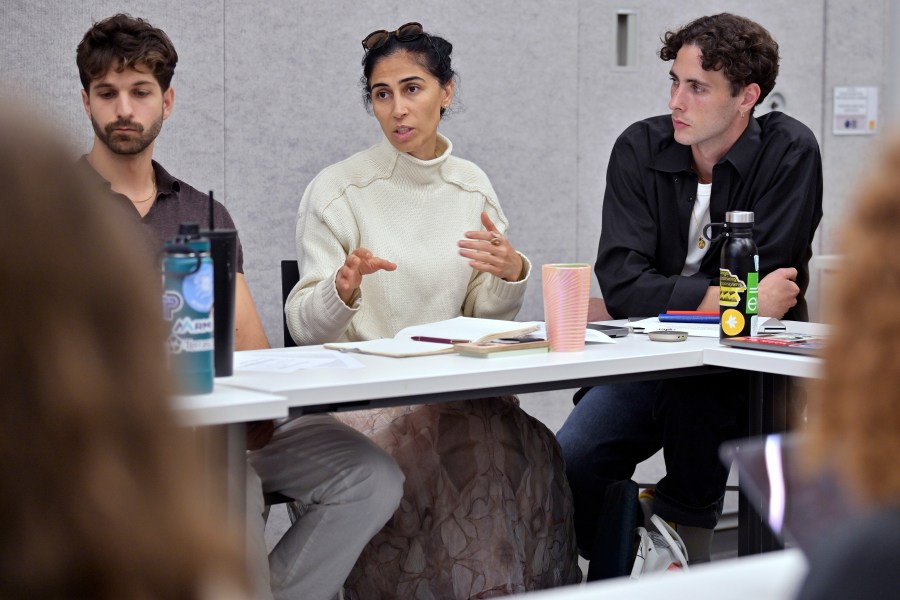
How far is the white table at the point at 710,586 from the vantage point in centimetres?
72

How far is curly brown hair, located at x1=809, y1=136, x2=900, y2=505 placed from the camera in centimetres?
52

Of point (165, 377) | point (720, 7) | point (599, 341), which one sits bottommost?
point (599, 341)

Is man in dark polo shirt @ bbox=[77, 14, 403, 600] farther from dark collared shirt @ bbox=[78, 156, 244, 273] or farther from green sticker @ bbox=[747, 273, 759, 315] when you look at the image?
green sticker @ bbox=[747, 273, 759, 315]

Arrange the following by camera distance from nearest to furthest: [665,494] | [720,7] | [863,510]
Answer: [863,510] → [665,494] → [720,7]


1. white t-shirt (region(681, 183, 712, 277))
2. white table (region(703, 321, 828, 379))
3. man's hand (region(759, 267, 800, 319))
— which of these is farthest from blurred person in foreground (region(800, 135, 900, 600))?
white t-shirt (region(681, 183, 712, 277))

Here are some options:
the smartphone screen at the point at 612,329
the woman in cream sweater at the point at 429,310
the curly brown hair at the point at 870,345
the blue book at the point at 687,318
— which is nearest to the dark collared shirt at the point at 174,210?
the woman in cream sweater at the point at 429,310

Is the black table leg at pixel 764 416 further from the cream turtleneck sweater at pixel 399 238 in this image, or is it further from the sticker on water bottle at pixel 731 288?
the cream turtleneck sweater at pixel 399 238

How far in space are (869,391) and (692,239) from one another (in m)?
2.19

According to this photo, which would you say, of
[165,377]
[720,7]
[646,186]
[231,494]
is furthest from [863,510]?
[720,7]

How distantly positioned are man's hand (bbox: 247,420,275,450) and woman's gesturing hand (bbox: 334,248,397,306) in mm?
420

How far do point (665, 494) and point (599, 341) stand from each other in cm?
64

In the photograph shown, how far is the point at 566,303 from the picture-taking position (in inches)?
74.2

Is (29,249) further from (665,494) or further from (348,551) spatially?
(665,494)

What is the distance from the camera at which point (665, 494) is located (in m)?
2.49
